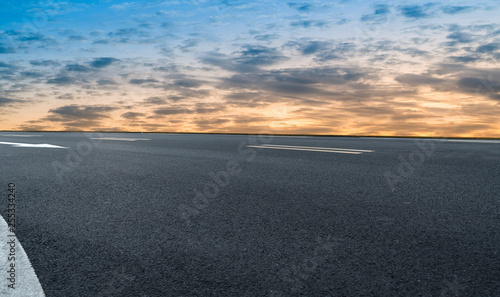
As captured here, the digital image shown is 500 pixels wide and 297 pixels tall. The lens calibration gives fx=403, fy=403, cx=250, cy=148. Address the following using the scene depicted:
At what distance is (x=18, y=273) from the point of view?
2.44 m

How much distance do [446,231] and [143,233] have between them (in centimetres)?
245

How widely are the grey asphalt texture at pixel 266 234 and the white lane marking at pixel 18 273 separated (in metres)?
0.06

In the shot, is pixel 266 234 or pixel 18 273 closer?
pixel 18 273

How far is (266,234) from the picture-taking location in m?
3.20

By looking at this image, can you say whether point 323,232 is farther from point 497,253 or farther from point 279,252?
point 497,253

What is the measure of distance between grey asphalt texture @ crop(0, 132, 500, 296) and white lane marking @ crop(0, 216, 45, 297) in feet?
0.21

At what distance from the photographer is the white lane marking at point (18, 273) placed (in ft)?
7.16

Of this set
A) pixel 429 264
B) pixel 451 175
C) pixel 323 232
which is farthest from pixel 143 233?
pixel 451 175

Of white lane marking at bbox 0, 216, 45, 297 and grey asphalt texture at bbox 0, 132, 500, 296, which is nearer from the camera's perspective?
white lane marking at bbox 0, 216, 45, 297

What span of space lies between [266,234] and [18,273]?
1.71 m

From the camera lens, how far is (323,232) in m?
3.23

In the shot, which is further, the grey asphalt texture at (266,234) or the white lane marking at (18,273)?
the grey asphalt texture at (266,234)

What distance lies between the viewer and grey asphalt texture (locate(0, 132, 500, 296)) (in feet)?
7.54

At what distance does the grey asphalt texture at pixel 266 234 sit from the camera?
2297 millimetres
